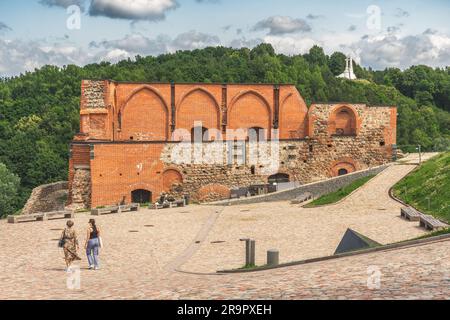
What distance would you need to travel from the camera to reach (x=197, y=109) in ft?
127

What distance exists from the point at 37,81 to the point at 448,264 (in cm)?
8859

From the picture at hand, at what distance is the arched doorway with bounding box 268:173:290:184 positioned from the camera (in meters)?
34.1

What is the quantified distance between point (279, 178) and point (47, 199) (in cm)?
1453

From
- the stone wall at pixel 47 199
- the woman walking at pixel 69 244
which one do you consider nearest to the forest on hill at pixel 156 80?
the stone wall at pixel 47 199

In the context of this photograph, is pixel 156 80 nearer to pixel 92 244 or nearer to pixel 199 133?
pixel 199 133

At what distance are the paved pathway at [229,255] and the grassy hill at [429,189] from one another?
0.83 metres

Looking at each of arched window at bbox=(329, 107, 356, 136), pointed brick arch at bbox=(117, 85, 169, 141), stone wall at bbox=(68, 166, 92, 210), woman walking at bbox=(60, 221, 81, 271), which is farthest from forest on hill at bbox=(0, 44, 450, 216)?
woman walking at bbox=(60, 221, 81, 271)

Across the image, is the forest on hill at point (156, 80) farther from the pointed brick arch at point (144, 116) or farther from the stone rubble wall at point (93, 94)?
the stone rubble wall at point (93, 94)

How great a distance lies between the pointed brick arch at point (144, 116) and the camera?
37375 mm

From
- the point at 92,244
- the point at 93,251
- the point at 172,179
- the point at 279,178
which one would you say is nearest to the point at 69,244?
the point at 92,244

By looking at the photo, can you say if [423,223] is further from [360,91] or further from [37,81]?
[37,81]

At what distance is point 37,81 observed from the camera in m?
90.2

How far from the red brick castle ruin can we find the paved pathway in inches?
182

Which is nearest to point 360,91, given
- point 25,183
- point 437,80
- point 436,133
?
point 436,133
